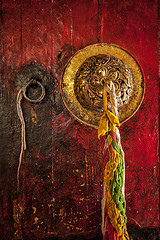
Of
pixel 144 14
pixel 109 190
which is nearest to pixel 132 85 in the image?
pixel 144 14

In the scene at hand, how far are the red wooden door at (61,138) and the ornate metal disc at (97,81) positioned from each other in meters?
0.05

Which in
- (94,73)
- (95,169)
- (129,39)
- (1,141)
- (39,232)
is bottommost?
(39,232)

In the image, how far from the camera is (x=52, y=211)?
0.94m

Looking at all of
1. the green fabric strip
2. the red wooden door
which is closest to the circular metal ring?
the red wooden door

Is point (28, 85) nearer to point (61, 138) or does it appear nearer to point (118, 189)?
point (61, 138)

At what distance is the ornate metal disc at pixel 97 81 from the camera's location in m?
0.89

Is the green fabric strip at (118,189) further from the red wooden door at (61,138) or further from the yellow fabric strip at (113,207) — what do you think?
the red wooden door at (61,138)

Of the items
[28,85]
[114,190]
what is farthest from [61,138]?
[114,190]

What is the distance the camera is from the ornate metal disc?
0.89 m

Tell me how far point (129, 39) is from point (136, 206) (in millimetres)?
929

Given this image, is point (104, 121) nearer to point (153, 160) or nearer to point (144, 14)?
point (153, 160)

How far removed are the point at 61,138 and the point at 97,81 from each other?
0.35m

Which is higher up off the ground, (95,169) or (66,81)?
(66,81)

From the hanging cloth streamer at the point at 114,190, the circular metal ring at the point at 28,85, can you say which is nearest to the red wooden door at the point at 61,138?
the circular metal ring at the point at 28,85
